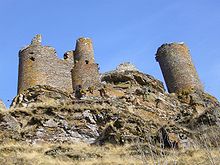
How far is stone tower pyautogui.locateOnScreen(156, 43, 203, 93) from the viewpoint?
28734 mm

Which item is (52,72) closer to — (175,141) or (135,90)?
(135,90)

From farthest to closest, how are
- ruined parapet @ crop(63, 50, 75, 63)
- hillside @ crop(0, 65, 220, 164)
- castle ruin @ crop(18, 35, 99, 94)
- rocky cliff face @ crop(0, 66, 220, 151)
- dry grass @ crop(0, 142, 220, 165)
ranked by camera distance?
ruined parapet @ crop(63, 50, 75, 63) → castle ruin @ crop(18, 35, 99, 94) → rocky cliff face @ crop(0, 66, 220, 151) → hillside @ crop(0, 65, 220, 164) → dry grass @ crop(0, 142, 220, 165)

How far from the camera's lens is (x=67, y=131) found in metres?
20.9

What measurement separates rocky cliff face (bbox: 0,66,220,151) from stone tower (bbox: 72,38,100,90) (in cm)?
80

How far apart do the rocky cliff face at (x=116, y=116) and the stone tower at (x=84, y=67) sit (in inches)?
31.4

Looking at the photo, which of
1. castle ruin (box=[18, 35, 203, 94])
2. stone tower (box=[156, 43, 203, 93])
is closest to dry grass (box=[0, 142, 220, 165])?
castle ruin (box=[18, 35, 203, 94])

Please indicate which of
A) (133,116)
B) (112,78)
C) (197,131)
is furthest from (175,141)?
(112,78)

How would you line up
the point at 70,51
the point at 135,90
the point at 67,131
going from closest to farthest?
1. the point at 67,131
2. the point at 135,90
3. the point at 70,51

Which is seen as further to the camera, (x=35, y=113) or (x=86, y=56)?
(x=86, y=56)

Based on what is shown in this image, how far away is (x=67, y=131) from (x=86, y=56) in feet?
25.3

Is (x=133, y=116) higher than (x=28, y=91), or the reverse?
(x=28, y=91)

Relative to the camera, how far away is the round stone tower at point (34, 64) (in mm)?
25266

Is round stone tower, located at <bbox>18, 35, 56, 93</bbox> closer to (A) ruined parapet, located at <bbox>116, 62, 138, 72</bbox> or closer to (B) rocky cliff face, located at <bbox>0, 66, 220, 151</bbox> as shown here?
(B) rocky cliff face, located at <bbox>0, 66, 220, 151</bbox>

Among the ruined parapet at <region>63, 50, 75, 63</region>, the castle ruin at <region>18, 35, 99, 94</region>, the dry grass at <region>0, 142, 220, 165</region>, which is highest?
the ruined parapet at <region>63, 50, 75, 63</region>
